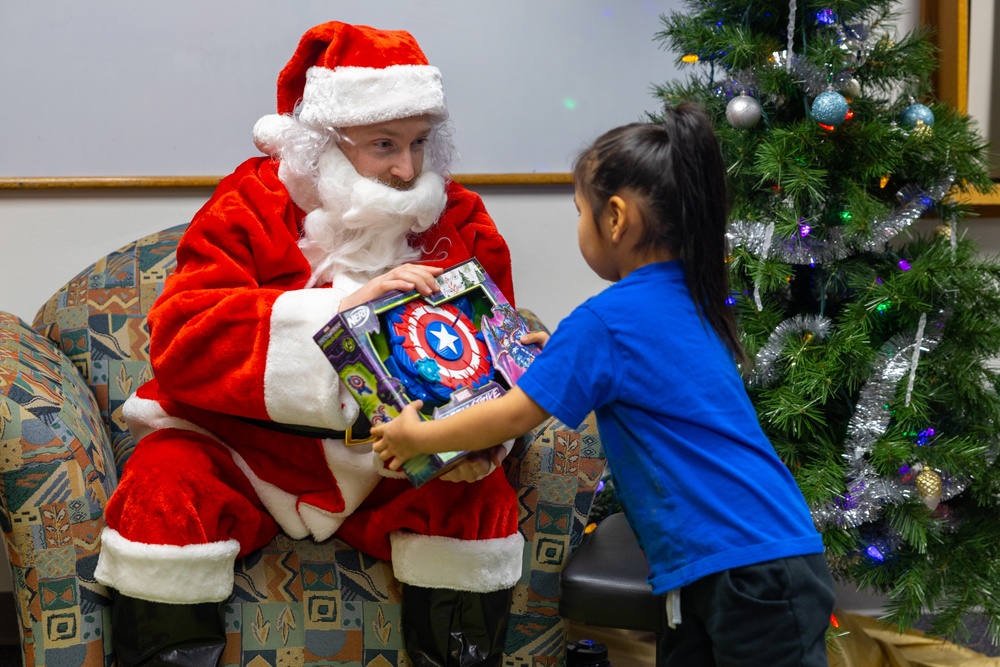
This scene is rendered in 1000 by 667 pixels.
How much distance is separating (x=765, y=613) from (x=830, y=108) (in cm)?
106

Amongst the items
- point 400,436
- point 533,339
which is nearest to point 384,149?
point 533,339

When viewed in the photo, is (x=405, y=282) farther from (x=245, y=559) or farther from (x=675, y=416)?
(x=245, y=559)

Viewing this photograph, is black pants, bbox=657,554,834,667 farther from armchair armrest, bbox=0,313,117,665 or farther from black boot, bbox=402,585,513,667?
armchair armrest, bbox=0,313,117,665

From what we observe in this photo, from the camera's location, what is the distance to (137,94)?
7.72 ft

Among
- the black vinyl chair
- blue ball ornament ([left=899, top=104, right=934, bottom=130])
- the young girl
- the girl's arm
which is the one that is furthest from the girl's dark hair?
blue ball ornament ([left=899, top=104, right=934, bottom=130])

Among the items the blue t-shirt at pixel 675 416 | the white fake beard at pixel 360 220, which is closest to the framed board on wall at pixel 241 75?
the white fake beard at pixel 360 220

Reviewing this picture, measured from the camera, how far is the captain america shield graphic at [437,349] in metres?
1.41

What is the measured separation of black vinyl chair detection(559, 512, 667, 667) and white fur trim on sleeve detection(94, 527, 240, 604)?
0.59m

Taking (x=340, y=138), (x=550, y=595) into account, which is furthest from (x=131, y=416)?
(x=550, y=595)

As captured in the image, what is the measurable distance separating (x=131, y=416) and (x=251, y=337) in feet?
1.14

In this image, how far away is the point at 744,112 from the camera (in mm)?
1935

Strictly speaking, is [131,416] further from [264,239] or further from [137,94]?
[137,94]

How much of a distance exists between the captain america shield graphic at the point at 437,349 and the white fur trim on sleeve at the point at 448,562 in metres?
0.35

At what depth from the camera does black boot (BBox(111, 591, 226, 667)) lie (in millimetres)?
1551
